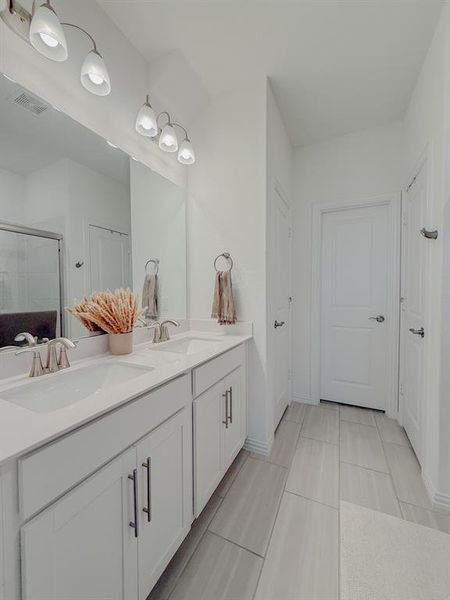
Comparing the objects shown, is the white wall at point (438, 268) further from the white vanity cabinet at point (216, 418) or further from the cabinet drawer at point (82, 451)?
the cabinet drawer at point (82, 451)

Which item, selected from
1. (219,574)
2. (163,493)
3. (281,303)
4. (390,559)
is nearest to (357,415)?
(281,303)

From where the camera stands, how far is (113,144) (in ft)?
5.00

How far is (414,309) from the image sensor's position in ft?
6.53

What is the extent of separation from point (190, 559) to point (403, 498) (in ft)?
4.10

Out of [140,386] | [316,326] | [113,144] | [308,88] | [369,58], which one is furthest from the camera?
[316,326]

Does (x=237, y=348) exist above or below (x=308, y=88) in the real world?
below

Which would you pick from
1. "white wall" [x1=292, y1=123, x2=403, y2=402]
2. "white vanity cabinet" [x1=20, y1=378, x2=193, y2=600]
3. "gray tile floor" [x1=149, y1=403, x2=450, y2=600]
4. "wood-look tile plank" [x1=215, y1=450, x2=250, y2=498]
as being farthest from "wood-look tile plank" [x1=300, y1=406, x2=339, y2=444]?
"white vanity cabinet" [x1=20, y1=378, x2=193, y2=600]

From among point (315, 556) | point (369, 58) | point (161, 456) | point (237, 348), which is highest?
point (369, 58)

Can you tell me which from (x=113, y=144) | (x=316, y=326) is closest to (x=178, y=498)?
(x=113, y=144)

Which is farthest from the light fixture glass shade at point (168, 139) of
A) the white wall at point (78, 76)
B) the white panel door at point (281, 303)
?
the white panel door at point (281, 303)

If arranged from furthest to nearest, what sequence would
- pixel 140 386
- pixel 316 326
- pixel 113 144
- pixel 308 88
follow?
pixel 316 326, pixel 308 88, pixel 113 144, pixel 140 386

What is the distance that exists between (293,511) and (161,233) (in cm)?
193

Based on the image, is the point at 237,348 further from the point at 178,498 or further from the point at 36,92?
the point at 36,92

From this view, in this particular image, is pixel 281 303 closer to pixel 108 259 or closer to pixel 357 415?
pixel 357 415
